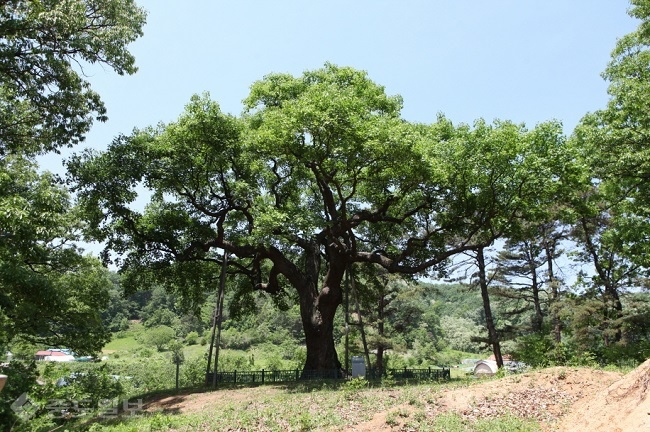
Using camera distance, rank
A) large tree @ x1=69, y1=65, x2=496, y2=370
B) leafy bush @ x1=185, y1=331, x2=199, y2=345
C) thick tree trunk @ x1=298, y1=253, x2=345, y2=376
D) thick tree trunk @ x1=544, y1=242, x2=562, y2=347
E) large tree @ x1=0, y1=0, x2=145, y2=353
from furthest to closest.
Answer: leafy bush @ x1=185, y1=331, x2=199, y2=345, thick tree trunk @ x1=544, y1=242, x2=562, y2=347, thick tree trunk @ x1=298, y1=253, x2=345, y2=376, large tree @ x1=69, y1=65, x2=496, y2=370, large tree @ x1=0, y1=0, x2=145, y2=353

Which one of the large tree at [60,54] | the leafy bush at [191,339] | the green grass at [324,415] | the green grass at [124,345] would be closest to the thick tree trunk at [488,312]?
the green grass at [324,415]

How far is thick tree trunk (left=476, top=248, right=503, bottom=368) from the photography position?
915 inches

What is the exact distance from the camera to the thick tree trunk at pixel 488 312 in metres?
23.2

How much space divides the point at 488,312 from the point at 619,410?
16583 mm

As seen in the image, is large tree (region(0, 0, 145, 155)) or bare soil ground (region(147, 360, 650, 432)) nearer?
bare soil ground (region(147, 360, 650, 432))

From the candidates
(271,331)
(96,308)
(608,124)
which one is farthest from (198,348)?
(608,124)

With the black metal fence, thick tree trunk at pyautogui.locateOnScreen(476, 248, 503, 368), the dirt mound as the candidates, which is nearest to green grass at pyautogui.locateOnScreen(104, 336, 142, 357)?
the black metal fence

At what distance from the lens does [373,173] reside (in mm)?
16906

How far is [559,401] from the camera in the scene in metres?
9.89

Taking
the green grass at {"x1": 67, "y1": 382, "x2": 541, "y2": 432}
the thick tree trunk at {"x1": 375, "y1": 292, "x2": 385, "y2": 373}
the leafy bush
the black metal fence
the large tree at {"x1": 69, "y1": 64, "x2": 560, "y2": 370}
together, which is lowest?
the green grass at {"x1": 67, "y1": 382, "x2": 541, "y2": 432}

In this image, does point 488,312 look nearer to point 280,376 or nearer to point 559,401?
point 280,376

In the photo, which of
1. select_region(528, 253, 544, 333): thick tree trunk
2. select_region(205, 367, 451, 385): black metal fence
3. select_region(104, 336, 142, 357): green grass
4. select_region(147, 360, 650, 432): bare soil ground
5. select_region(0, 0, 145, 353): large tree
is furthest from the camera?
select_region(104, 336, 142, 357): green grass

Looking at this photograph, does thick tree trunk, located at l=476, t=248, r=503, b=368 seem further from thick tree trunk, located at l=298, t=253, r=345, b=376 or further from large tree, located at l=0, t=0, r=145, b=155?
large tree, located at l=0, t=0, r=145, b=155

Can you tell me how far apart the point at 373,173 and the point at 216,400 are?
31.3 feet
